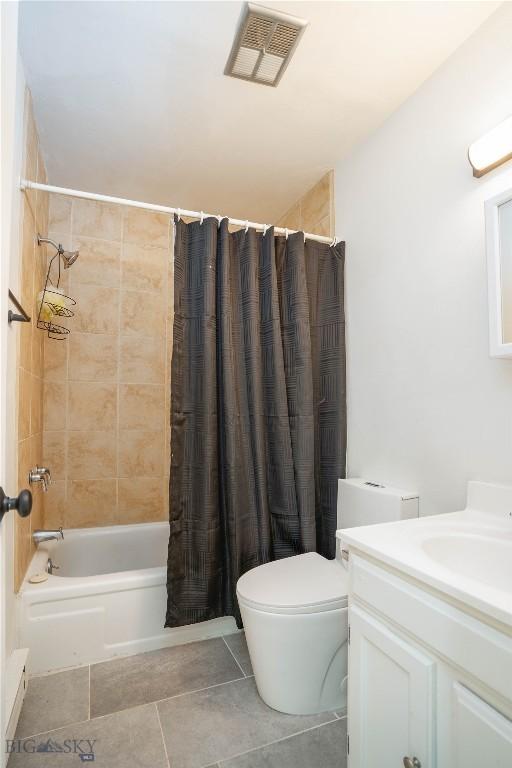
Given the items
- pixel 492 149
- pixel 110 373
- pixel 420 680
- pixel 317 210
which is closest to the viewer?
pixel 420 680

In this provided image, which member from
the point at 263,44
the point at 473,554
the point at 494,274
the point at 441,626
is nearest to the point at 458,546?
the point at 473,554

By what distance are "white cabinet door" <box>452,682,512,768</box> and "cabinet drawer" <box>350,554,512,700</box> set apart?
46 millimetres

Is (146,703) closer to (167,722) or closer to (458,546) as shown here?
(167,722)

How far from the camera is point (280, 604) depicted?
134cm

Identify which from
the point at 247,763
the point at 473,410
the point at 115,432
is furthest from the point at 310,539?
the point at 115,432

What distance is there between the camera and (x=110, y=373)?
97.0 inches

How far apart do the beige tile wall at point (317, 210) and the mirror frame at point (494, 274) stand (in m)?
1.03

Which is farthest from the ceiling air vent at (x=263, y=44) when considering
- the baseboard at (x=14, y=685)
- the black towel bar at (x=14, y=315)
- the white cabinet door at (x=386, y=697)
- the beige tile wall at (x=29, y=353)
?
the baseboard at (x=14, y=685)

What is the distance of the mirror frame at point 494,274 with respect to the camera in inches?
45.6

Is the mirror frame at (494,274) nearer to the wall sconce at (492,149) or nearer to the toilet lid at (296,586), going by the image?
the wall sconce at (492,149)

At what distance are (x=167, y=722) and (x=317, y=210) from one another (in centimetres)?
240

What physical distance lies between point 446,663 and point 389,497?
31.3 inches

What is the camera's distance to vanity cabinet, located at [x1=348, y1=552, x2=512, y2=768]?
0.69 meters

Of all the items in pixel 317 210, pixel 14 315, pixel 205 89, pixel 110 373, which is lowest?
pixel 110 373
